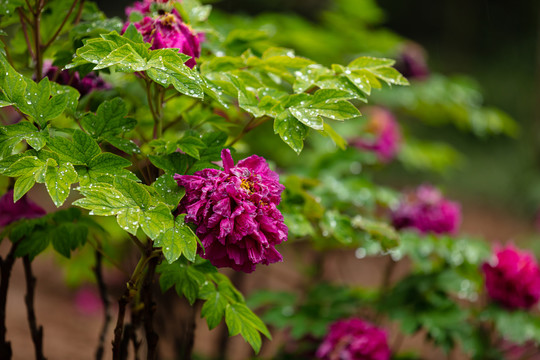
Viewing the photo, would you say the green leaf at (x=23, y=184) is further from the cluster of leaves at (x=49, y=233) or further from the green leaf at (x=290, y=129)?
the green leaf at (x=290, y=129)

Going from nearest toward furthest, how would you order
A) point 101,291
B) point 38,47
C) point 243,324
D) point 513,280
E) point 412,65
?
1. point 243,324
2. point 38,47
3. point 101,291
4. point 513,280
5. point 412,65

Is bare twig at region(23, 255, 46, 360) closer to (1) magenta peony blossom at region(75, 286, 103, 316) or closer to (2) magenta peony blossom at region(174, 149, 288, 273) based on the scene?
(2) magenta peony blossom at region(174, 149, 288, 273)

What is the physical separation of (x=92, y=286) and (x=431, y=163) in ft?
10.6

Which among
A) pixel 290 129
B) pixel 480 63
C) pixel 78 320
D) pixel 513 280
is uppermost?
pixel 290 129

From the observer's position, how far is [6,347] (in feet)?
4.26

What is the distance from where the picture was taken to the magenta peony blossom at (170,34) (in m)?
1.07

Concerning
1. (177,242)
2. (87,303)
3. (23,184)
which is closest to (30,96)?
(23,184)

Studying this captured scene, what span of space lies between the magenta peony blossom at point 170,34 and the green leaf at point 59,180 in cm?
34

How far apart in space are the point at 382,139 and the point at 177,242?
1826 millimetres

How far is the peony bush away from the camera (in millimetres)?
929

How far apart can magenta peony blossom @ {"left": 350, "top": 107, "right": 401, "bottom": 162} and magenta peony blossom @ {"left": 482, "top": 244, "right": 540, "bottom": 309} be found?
0.81m

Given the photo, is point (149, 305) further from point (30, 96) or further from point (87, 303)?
point (87, 303)

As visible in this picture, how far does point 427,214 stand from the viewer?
197cm

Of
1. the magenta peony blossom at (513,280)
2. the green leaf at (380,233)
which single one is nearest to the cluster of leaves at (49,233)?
the green leaf at (380,233)
